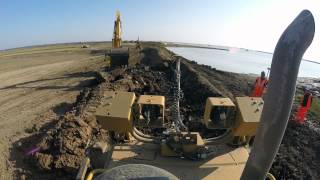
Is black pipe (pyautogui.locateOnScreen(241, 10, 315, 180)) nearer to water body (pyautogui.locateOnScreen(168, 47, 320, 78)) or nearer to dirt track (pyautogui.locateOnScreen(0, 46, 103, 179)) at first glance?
dirt track (pyautogui.locateOnScreen(0, 46, 103, 179))

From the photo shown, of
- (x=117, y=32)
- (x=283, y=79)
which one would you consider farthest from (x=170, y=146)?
(x=117, y=32)

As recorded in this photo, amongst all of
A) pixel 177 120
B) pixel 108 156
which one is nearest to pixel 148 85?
pixel 177 120

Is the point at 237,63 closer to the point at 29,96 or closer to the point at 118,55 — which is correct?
the point at 118,55

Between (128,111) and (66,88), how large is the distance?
49.9 ft

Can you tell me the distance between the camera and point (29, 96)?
1864 centimetres

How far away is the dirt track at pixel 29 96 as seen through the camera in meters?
12.2

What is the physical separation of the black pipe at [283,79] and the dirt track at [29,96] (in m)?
7.70

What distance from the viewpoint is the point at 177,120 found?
733 cm

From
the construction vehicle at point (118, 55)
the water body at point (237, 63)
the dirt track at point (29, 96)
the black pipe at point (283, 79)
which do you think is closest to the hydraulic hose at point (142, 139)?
the black pipe at point (283, 79)

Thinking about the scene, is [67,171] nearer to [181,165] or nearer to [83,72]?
[181,165]

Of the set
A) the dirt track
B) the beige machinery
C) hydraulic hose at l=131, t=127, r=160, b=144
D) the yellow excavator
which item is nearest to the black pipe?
the beige machinery

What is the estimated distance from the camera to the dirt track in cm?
1223

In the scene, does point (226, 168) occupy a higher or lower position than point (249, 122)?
lower

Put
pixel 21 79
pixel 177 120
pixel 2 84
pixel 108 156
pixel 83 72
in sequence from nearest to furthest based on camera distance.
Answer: pixel 108 156
pixel 177 120
pixel 2 84
pixel 21 79
pixel 83 72
